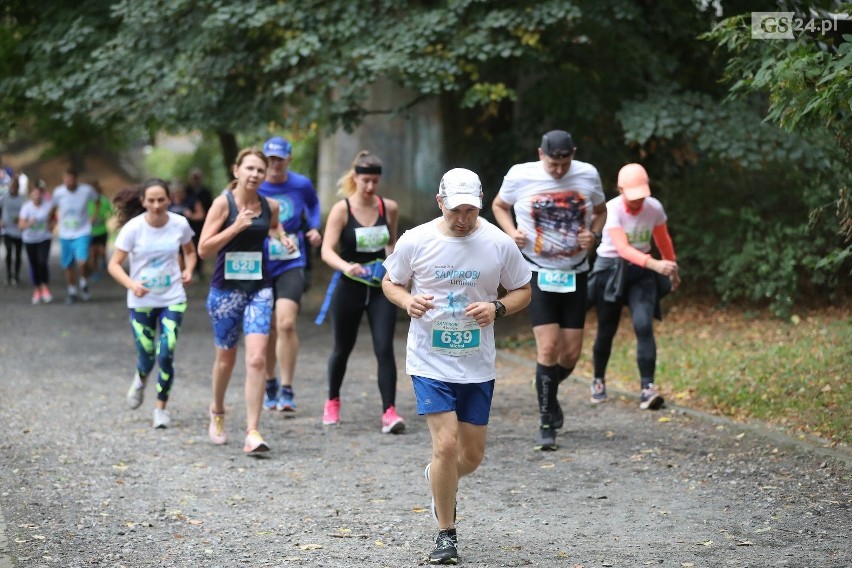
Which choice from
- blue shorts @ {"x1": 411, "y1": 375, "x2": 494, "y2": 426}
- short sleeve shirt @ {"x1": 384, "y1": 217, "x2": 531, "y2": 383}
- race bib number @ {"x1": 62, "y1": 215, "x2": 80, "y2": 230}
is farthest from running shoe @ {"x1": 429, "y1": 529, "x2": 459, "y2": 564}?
race bib number @ {"x1": 62, "y1": 215, "x2": 80, "y2": 230}

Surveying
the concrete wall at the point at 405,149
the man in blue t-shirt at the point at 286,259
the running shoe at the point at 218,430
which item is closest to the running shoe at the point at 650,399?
the man in blue t-shirt at the point at 286,259

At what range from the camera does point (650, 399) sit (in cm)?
1070

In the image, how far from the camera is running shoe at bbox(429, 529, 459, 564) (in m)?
6.33

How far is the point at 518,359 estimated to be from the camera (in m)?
14.3

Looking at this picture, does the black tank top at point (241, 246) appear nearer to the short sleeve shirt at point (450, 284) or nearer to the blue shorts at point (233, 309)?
the blue shorts at point (233, 309)

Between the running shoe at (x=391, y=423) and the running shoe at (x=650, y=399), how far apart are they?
2054mm

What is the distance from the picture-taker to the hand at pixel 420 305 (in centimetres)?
636

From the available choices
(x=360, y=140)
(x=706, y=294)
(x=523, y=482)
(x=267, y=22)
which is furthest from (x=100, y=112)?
(x=523, y=482)

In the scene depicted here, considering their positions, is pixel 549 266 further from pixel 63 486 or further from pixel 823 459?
pixel 63 486

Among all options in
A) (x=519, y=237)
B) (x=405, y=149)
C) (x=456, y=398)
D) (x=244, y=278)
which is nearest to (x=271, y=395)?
(x=244, y=278)

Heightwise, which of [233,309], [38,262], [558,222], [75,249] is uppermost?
[558,222]

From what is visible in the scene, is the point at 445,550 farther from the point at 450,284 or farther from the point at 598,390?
the point at 598,390

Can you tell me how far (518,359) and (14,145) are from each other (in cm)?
4299

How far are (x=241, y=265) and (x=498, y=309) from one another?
3.19m
